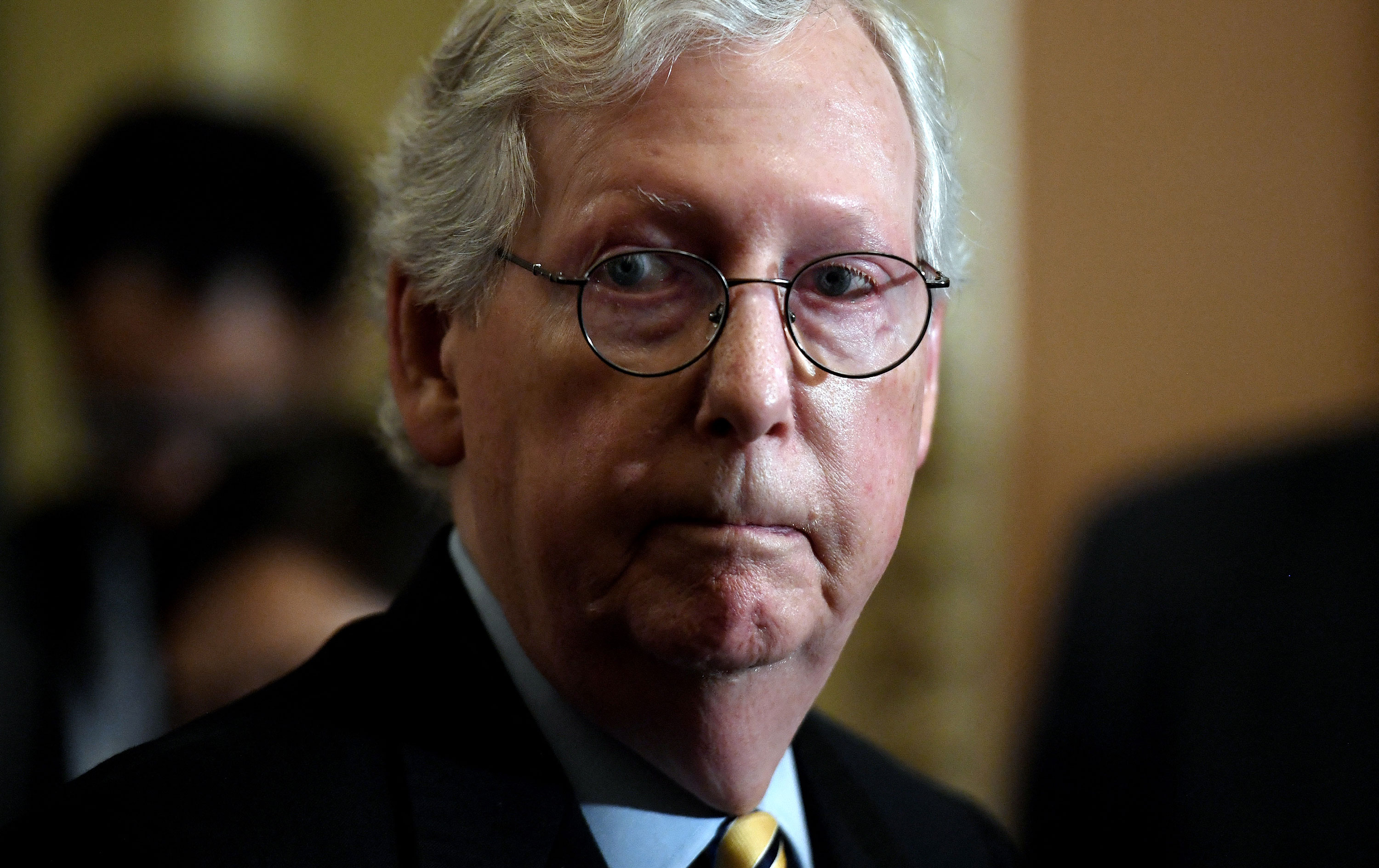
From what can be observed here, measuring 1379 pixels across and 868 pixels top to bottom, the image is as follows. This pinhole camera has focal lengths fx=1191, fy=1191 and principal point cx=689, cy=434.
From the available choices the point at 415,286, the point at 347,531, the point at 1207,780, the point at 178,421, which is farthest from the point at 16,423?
the point at 1207,780

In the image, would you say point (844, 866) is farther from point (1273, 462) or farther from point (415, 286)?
point (1273, 462)

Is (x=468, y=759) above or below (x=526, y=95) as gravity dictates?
below

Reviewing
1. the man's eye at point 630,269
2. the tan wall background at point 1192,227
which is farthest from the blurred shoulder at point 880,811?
the tan wall background at point 1192,227


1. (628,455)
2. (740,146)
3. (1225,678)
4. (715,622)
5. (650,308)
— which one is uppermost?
(740,146)

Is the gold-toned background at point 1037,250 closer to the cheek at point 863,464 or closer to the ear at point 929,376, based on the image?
the ear at point 929,376

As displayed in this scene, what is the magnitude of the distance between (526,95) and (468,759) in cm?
57

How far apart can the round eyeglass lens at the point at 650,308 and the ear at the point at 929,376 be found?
0.85ft

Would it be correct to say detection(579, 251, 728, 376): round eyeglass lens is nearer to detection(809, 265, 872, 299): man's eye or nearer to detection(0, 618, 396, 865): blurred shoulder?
detection(809, 265, 872, 299): man's eye

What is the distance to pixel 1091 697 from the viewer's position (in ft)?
6.73

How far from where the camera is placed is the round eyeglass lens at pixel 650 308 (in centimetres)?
93

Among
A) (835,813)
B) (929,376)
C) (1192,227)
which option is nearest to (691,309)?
(929,376)

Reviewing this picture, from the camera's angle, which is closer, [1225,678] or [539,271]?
[539,271]

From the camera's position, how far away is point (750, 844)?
1026 millimetres

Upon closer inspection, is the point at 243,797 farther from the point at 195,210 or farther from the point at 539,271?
the point at 195,210
